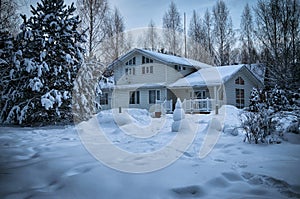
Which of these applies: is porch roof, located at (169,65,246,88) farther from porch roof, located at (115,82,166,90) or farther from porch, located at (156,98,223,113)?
porch, located at (156,98,223,113)

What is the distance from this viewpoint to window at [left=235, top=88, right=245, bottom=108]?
18.5 m

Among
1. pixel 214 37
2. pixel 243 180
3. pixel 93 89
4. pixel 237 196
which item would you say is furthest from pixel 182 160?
pixel 214 37

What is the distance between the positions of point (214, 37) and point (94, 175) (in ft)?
86.7

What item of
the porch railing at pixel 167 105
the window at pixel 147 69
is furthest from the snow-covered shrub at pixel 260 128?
the window at pixel 147 69

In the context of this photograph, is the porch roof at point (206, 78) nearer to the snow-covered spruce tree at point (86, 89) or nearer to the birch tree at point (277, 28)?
the birch tree at point (277, 28)

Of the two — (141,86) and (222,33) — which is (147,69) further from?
(222,33)

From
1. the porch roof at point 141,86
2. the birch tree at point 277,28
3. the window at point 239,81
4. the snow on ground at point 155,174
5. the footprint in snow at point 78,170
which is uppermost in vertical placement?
the birch tree at point 277,28

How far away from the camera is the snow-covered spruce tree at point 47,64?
9039mm

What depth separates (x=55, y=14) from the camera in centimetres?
991

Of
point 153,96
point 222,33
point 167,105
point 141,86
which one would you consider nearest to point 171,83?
point 153,96

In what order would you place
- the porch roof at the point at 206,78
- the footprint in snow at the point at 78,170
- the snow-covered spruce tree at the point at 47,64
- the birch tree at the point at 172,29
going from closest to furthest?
the footprint in snow at the point at 78,170
the snow-covered spruce tree at the point at 47,64
the porch roof at the point at 206,78
the birch tree at the point at 172,29

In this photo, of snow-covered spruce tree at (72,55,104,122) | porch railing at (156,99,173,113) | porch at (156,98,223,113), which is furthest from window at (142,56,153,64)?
snow-covered spruce tree at (72,55,104,122)

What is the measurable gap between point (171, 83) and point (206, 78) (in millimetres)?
2774

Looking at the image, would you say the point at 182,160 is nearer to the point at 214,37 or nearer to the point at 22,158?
the point at 22,158
